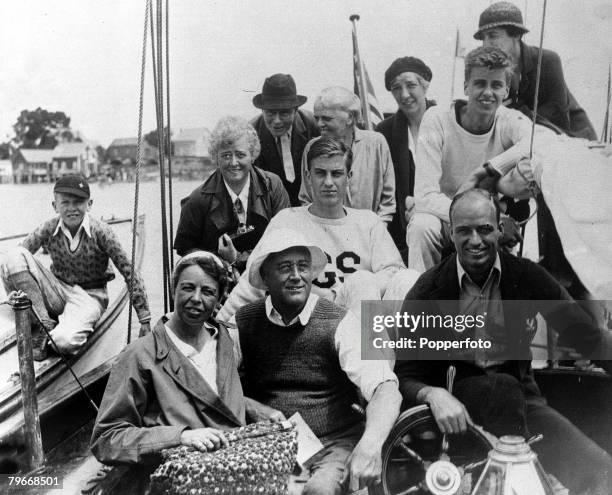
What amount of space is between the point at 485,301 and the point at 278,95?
57.7 inches

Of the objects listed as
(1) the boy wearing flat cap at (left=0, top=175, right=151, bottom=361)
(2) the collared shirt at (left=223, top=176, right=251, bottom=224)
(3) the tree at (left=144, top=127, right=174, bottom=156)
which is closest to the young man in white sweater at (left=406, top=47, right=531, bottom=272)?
(2) the collared shirt at (left=223, top=176, right=251, bottom=224)

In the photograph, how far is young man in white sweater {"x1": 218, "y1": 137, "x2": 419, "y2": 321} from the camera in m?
3.26

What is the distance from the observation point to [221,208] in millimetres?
3457

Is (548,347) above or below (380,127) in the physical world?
below

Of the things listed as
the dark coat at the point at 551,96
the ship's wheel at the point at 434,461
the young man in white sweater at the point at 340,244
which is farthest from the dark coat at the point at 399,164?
the ship's wheel at the point at 434,461

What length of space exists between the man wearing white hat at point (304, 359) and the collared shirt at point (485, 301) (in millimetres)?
551

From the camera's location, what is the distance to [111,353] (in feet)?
12.1

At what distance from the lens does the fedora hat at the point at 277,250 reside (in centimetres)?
292

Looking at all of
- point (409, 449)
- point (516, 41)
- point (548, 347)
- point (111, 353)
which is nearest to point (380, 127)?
point (516, 41)

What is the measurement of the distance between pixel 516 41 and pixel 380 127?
79 cm

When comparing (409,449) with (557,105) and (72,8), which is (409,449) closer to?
(557,105)

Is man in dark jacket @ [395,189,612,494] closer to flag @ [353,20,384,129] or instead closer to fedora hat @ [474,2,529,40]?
flag @ [353,20,384,129]

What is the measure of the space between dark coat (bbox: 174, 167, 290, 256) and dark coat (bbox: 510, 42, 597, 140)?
130 cm

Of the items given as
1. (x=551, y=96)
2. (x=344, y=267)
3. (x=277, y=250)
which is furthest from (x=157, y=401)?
(x=551, y=96)
